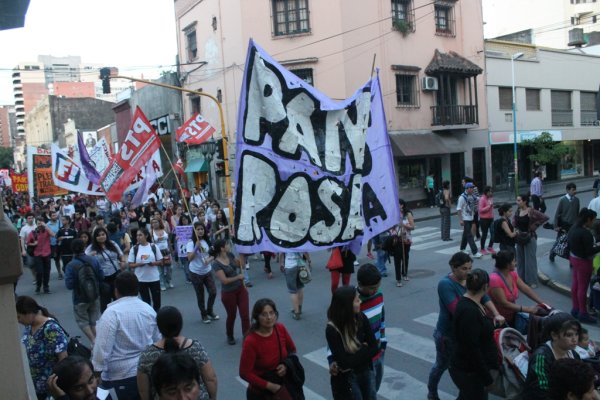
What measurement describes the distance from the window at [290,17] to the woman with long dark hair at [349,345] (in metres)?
21.1

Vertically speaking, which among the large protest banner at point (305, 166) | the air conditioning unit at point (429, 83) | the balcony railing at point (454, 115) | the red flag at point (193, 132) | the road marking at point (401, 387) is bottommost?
the road marking at point (401, 387)

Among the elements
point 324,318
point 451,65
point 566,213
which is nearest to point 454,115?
point 451,65

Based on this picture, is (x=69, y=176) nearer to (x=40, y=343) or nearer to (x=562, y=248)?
(x=40, y=343)

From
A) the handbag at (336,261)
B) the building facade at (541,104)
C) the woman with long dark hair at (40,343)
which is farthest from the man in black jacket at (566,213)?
the building facade at (541,104)

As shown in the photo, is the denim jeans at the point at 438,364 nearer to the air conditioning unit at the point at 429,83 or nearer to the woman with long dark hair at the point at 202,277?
the woman with long dark hair at the point at 202,277

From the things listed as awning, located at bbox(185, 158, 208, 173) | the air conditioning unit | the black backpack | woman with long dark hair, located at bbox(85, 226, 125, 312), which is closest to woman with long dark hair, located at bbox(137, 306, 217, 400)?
the black backpack

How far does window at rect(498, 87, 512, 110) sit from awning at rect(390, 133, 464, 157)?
14.5ft

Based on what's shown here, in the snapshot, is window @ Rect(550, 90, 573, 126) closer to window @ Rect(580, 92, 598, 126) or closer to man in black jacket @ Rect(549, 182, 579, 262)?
window @ Rect(580, 92, 598, 126)

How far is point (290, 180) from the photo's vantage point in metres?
5.54

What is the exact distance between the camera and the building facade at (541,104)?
2895cm

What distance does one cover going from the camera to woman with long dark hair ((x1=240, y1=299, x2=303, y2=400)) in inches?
157

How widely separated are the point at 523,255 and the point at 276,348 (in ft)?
22.0

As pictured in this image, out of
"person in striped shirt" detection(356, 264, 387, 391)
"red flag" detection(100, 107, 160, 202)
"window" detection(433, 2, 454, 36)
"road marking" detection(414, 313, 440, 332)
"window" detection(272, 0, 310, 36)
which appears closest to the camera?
"person in striped shirt" detection(356, 264, 387, 391)

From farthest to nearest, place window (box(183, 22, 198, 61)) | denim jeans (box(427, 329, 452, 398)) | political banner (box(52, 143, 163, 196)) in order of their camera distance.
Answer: window (box(183, 22, 198, 61)), political banner (box(52, 143, 163, 196)), denim jeans (box(427, 329, 452, 398))
